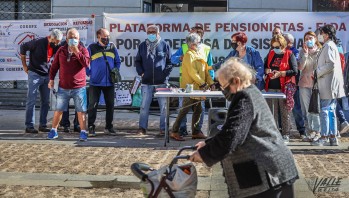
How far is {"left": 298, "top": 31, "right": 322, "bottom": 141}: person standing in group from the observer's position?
11.2 metres

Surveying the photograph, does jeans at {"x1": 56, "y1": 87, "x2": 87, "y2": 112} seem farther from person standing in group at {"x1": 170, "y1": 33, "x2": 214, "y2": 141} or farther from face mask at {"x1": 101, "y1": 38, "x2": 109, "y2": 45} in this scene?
person standing in group at {"x1": 170, "y1": 33, "x2": 214, "y2": 141}

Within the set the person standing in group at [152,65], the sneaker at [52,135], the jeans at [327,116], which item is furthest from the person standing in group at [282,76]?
the sneaker at [52,135]

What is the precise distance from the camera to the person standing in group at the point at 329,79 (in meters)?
10.6

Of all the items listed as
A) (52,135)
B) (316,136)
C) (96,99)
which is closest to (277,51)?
(316,136)

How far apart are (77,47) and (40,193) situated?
4.13 metres

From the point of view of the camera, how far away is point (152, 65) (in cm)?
1207

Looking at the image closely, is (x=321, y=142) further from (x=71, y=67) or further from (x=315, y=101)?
(x=71, y=67)

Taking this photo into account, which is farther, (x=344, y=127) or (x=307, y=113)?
(x=344, y=127)

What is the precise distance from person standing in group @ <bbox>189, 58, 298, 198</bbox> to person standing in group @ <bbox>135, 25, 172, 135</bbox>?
7.39 m

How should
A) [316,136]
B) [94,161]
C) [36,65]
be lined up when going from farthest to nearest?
1. [36,65]
2. [316,136]
3. [94,161]

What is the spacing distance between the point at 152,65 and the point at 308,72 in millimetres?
2735

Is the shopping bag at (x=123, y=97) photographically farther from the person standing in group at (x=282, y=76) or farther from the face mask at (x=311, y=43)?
the face mask at (x=311, y=43)

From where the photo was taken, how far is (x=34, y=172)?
8.61m

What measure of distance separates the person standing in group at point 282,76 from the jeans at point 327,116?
686mm
